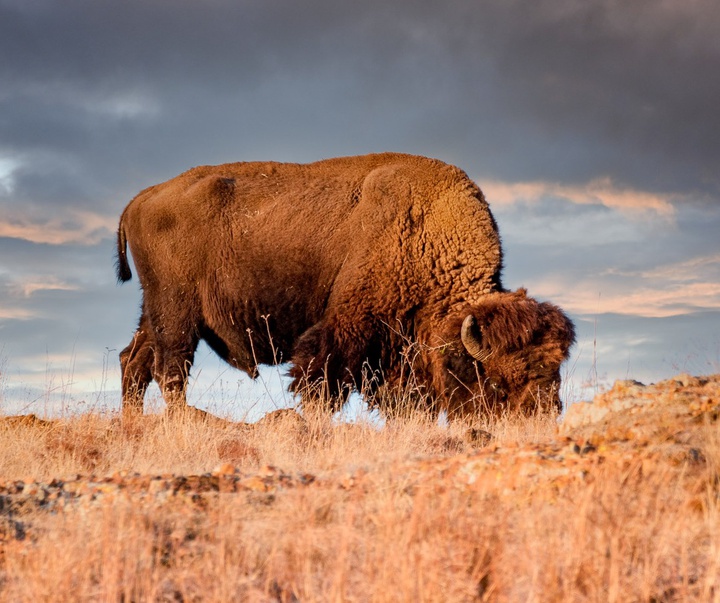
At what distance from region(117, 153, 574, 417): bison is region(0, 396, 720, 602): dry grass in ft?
19.4

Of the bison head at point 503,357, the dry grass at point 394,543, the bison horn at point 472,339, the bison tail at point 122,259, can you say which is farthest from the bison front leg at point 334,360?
the dry grass at point 394,543

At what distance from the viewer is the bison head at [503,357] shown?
969 cm

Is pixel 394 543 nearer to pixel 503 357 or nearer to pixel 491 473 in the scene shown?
pixel 491 473

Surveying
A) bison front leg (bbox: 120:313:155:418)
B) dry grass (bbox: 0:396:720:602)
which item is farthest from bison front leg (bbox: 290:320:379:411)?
dry grass (bbox: 0:396:720:602)

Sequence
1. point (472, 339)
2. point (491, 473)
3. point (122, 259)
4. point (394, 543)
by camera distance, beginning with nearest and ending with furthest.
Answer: point (394, 543) < point (491, 473) < point (472, 339) < point (122, 259)

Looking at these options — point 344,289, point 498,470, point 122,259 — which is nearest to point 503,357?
point 344,289

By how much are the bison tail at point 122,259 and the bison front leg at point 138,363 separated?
40.1 inches

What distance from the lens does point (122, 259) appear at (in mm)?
13102

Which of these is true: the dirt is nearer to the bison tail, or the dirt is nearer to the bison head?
the bison head

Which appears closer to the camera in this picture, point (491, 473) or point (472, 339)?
point (491, 473)

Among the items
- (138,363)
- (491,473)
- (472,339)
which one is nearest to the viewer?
(491,473)

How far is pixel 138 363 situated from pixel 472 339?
5.00m

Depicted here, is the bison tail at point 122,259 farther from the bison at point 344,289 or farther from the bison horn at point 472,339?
the bison horn at point 472,339

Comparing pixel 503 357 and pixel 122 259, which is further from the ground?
pixel 122 259
